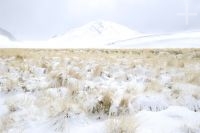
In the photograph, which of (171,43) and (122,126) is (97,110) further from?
(171,43)

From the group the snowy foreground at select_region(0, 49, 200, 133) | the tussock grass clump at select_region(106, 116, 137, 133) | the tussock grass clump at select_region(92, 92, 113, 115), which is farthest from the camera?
the tussock grass clump at select_region(92, 92, 113, 115)

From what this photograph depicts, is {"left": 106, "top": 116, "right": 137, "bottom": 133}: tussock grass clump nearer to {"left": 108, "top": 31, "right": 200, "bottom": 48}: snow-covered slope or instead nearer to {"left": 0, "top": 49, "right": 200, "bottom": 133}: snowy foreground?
{"left": 0, "top": 49, "right": 200, "bottom": 133}: snowy foreground

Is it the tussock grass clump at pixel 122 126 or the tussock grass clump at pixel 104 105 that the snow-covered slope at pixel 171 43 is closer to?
the tussock grass clump at pixel 104 105

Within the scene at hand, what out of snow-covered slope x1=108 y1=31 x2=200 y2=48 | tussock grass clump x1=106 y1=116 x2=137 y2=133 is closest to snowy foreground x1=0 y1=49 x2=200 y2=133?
tussock grass clump x1=106 y1=116 x2=137 y2=133

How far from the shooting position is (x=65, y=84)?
15.5 ft

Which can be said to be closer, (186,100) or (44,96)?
(186,100)

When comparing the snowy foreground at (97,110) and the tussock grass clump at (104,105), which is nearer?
the snowy foreground at (97,110)

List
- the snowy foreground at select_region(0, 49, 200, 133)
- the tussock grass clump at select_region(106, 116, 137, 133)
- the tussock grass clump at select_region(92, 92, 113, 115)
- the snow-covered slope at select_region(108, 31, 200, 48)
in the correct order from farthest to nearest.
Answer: the snow-covered slope at select_region(108, 31, 200, 48)
the tussock grass clump at select_region(92, 92, 113, 115)
the snowy foreground at select_region(0, 49, 200, 133)
the tussock grass clump at select_region(106, 116, 137, 133)

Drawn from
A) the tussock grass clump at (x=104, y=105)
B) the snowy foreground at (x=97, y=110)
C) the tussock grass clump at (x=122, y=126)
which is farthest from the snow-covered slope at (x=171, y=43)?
the tussock grass clump at (x=122, y=126)

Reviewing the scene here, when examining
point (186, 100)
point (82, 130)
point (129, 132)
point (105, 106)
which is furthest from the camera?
point (186, 100)

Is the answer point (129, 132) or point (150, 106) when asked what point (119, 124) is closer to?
point (129, 132)

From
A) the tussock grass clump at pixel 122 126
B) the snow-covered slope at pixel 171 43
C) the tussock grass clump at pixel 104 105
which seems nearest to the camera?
the tussock grass clump at pixel 122 126

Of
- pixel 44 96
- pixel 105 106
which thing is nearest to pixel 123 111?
pixel 105 106

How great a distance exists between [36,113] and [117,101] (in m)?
1.06
